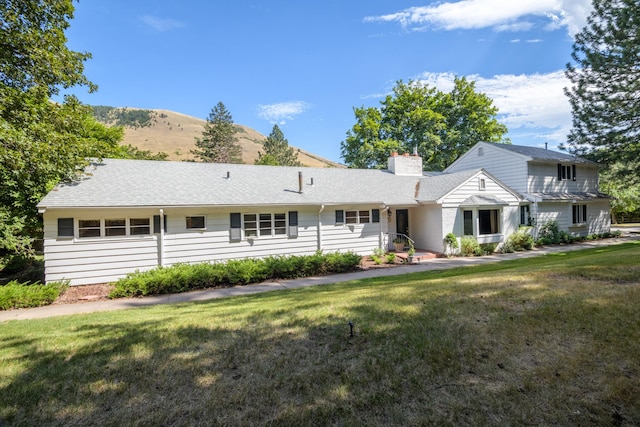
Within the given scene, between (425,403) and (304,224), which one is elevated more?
(304,224)

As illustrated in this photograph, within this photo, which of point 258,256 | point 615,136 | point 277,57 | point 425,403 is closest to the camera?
point 425,403

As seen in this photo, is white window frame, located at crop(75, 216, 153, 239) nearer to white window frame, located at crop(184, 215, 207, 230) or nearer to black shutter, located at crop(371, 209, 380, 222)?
white window frame, located at crop(184, 215, 207, 230)

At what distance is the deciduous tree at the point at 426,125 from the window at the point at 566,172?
36.9ft

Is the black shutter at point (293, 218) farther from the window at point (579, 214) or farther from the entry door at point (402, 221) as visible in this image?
the window at point (579, 214)

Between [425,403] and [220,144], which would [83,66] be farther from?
[220,144]

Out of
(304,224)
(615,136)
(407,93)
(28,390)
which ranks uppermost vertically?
(407,93)

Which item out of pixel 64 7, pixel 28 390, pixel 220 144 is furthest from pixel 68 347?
pixel 220 144

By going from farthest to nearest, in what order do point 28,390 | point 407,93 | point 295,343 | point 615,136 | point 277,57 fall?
point 407,93 < point 615,136 < point 277,57 < point 295,343 < point 28,390

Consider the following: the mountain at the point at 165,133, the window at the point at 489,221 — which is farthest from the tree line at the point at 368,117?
the mountain at the point at 165,133

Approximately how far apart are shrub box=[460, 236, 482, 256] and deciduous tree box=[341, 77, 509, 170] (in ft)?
53.9

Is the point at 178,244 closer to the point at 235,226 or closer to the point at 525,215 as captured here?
the point at 235,226

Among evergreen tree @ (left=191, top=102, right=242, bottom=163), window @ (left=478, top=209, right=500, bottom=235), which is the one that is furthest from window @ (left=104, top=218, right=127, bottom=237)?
evergreen tree @ (left=191, top=102, right=242, bottom=163)

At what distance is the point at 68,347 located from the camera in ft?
14.1

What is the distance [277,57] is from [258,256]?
10.9m
